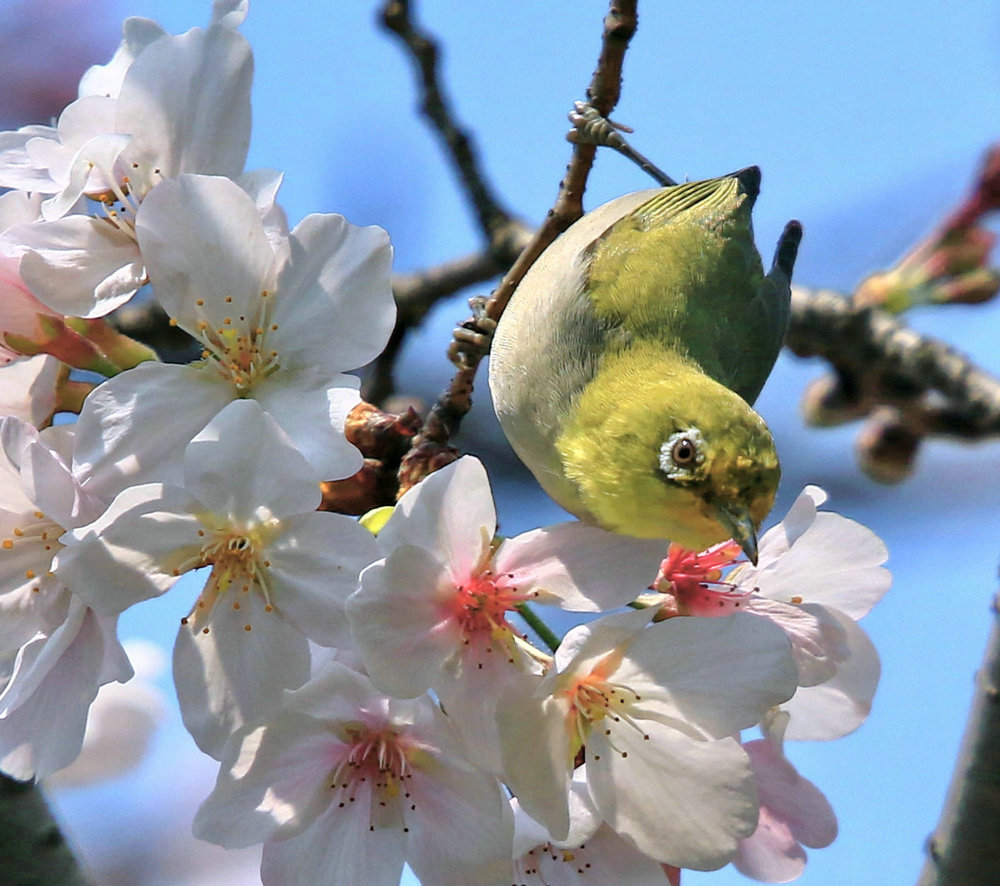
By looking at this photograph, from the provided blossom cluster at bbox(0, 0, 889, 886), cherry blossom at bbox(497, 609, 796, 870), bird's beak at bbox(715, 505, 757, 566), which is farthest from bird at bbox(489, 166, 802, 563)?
cherry blossom at bbox(497, 609, 796, 870)

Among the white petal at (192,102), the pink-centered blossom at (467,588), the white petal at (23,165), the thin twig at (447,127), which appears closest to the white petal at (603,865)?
the pink-centered blossom at (467,588)

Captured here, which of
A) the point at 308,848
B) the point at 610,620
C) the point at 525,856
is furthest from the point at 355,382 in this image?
the point at 525,856

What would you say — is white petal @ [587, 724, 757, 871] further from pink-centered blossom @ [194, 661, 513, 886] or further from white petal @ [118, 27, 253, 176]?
white petal @ [118, 27, 253, 176]

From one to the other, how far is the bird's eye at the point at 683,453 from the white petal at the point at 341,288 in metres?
0.57

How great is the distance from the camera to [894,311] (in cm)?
487

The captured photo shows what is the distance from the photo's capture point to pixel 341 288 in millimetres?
1887

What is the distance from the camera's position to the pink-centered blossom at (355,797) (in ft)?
5.64

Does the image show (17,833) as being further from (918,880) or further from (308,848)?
(918,880)

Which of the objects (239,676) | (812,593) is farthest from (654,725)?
(239,676)

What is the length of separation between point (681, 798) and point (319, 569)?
674 millimetres

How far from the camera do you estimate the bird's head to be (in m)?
1.97

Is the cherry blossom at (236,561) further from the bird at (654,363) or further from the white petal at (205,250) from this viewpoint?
the bird at (654,363)

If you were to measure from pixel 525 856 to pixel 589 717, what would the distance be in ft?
1.25

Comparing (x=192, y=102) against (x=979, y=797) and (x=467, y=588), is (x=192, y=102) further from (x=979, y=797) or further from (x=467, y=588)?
(x=979, y=797)
